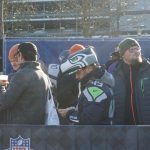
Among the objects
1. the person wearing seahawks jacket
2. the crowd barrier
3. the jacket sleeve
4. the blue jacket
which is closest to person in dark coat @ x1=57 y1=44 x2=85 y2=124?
the jacket sleeve

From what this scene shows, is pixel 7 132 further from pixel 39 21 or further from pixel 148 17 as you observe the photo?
pixel 39 21

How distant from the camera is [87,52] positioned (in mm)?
4414

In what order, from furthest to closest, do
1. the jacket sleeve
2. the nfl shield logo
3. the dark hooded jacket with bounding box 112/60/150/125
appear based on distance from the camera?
the dark hooded jacket with bounding box 112/60/150/125
the jacket sleeve
the nfl shield logo

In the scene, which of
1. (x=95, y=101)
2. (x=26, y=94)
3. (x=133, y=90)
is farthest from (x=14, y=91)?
(x=133, y=90)

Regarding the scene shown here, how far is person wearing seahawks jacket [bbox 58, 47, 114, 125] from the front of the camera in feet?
13.5

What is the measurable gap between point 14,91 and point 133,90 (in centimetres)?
122

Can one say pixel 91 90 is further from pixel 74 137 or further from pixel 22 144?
pixel 22 144

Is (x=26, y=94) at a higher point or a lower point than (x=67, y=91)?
higher

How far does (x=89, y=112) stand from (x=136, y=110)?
90cm

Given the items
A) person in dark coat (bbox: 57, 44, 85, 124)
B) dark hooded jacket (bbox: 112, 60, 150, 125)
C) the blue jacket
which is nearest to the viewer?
the blue jacket

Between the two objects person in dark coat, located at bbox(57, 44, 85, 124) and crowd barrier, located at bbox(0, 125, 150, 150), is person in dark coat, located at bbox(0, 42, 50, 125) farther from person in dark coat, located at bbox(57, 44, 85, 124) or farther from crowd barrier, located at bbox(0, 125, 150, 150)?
person in dark coat, located at bbox(57, 44, 85, 124)

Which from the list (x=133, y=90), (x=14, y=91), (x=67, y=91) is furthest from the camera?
(x=67, y=91)

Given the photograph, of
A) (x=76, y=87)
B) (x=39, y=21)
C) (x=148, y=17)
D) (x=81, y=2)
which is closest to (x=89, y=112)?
(x=76, y=87)

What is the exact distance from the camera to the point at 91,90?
13.7 ft
